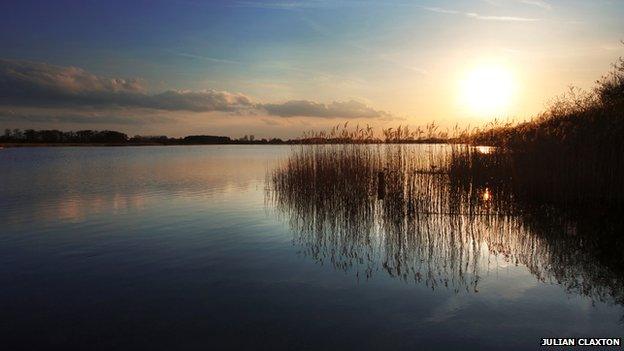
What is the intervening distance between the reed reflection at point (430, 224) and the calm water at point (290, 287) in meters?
0.06

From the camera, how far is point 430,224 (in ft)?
32.1

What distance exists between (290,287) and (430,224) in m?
4.69

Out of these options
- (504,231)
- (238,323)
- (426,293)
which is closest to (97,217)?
(238,323)

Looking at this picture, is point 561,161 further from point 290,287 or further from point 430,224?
point 290,287

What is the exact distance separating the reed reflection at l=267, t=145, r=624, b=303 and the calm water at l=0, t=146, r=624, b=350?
58 millimetres

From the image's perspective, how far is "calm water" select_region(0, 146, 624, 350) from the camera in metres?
4.63

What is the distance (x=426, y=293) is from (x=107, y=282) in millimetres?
4638

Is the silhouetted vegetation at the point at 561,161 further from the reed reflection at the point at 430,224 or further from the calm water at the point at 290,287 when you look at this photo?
the calm water at the point at 290,287

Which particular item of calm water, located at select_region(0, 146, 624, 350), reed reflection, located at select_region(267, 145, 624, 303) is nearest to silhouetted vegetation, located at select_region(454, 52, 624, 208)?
reed reflection, located at select_region(267, 145, 624, 303)

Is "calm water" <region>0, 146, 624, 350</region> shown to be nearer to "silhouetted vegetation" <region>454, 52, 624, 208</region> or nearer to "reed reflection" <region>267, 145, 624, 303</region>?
"reed reflection" <region>267, 145, 624, 303</region>

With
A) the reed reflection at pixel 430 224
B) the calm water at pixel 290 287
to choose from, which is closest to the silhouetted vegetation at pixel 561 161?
the reed reflection at pixel 430 224

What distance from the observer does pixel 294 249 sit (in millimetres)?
8469

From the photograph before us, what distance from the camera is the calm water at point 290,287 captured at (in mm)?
4629

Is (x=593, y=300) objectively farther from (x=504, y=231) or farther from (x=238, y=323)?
(x=238, y=323)
